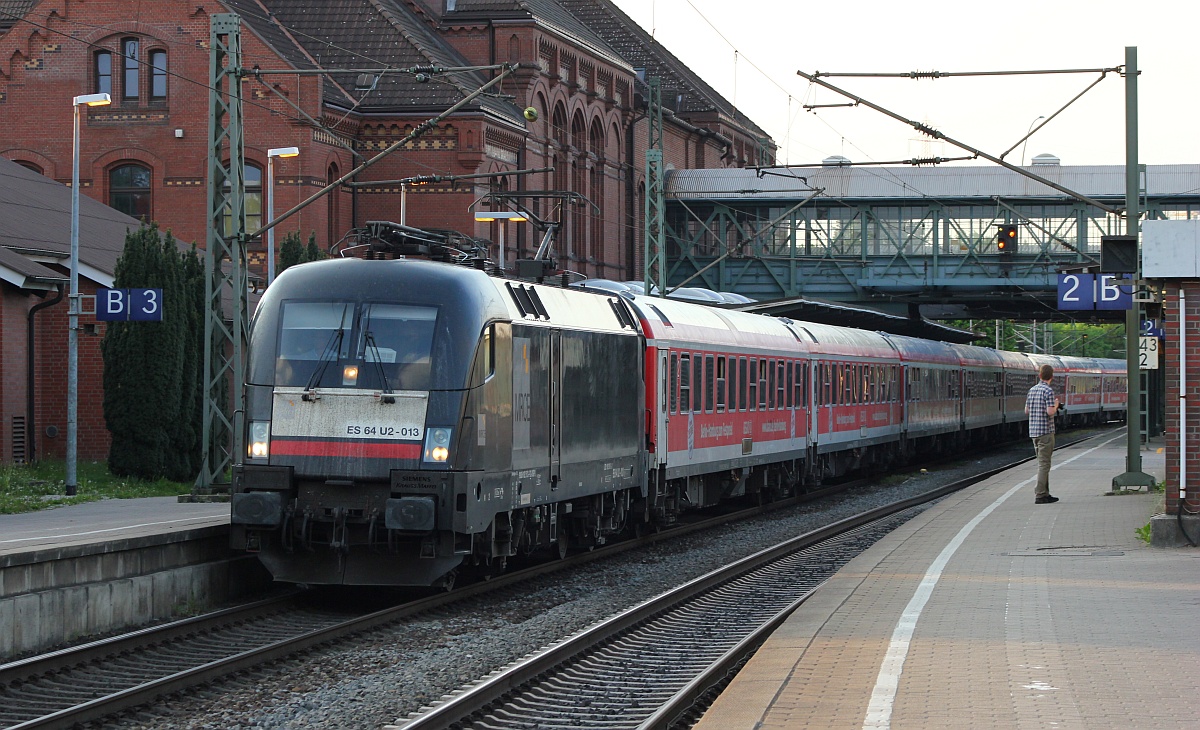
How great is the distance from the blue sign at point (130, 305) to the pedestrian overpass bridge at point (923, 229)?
3649cm

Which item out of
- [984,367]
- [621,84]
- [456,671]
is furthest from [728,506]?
[621,84]

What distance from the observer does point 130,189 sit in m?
45.8

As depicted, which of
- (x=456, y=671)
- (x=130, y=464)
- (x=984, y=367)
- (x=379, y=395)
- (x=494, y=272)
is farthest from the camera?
(x=984, y=367)

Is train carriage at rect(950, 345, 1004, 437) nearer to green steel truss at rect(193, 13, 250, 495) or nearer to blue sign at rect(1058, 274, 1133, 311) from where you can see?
blue sign at rect(1058, 274, 1133, 311)

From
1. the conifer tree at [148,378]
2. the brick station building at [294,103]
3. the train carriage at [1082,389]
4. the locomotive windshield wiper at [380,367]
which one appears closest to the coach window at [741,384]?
the conifer tree at [148,378]

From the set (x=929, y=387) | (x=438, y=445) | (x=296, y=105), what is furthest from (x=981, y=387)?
(x=438, y=445)

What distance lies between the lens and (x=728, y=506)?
2744 centimetres

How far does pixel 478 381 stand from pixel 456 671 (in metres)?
3.41

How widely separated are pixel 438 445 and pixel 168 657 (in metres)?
2.93

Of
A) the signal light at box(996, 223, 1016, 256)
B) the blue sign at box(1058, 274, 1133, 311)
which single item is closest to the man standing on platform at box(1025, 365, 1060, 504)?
the blue sign at box(1058, 274, 1133, 311)

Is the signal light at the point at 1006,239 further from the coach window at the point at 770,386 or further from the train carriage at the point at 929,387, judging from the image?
the train carriage at the point at 929,387

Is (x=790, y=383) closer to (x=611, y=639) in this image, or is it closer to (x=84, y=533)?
(x=84, y=533)

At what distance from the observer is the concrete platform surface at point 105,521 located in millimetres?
15008

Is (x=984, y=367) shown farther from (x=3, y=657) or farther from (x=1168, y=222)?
(x=3, y=657)
